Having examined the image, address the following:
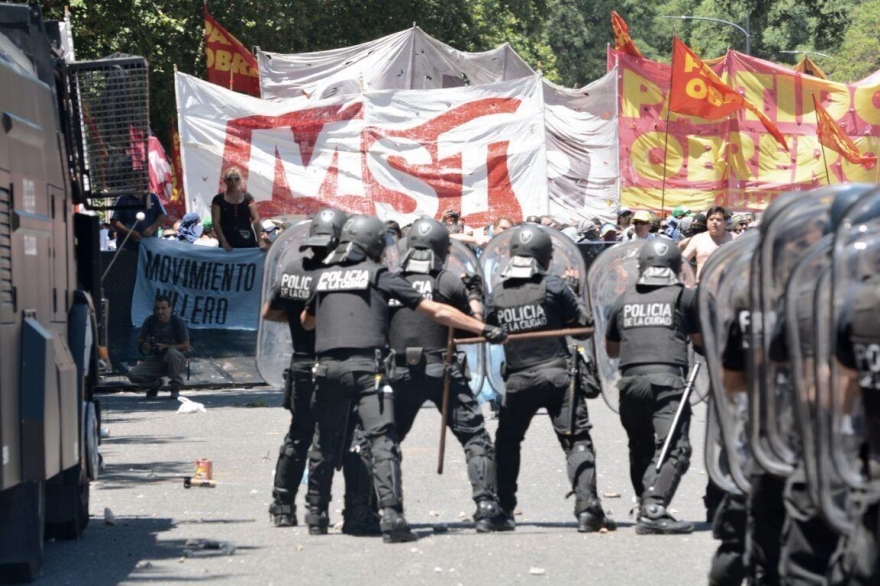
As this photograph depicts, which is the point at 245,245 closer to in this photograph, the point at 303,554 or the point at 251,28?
the point at 303,554

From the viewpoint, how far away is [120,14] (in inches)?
794

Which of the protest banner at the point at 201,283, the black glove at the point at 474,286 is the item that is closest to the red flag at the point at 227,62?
the protest banner at the point at 201,283

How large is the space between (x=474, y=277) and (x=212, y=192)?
39.2 feet

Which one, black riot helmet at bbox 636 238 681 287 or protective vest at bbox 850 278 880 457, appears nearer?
protective vest at bbox 850 278 880 457

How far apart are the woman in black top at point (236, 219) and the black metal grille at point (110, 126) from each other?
26.0 feet

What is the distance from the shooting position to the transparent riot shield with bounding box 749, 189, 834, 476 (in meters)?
5.20

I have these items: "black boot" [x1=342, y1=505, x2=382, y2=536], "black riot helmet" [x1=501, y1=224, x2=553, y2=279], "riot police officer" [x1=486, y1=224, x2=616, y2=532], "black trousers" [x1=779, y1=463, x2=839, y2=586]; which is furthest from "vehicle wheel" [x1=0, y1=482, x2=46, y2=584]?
"black trousers" [x1=779, y1=463, x2=839, y2=586]

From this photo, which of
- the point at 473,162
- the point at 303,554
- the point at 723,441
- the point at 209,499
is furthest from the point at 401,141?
the point at 723,441

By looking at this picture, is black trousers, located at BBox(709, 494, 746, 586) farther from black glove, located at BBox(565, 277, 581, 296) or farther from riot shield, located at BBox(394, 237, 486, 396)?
riot shield, located at BBox(394, 237, 486, 396)

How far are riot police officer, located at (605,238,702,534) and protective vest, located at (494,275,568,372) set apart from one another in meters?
0.37

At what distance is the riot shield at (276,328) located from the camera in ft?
35.8

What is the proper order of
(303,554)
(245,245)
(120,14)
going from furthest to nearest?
1. (120,14)
2. (245,245)
3. (303,554)

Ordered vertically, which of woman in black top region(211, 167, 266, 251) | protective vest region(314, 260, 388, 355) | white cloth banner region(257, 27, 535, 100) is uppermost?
white cloth banner region(257, 27, 535, 100)

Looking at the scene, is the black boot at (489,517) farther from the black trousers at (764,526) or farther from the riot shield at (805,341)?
the riot shield at (805,341)
